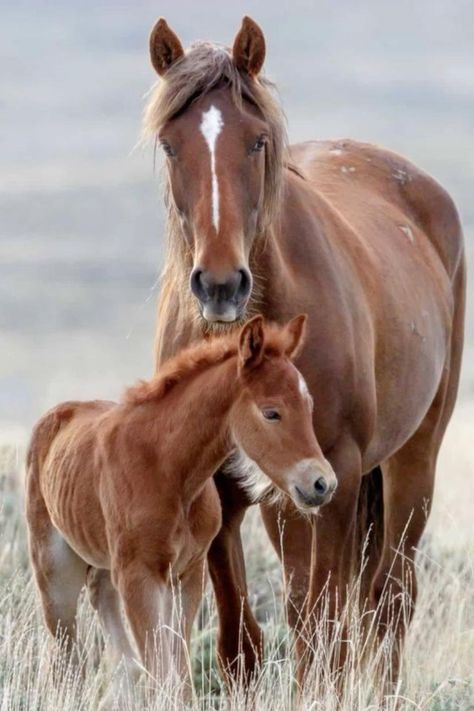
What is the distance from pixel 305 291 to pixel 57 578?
151cm

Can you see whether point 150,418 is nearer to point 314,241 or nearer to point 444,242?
point 314,241

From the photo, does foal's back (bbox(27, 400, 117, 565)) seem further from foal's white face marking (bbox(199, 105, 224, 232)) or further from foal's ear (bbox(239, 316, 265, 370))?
foal's white face marking (bbox(199, 105, 224, 232))

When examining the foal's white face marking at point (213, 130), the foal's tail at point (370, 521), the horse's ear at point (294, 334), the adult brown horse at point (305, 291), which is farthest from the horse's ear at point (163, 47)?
the foal's tail at point (370, 521)

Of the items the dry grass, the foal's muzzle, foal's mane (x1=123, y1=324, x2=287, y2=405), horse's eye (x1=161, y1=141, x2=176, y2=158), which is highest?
horse's eye (x1=161, y1=141, x2=176, y2=158)

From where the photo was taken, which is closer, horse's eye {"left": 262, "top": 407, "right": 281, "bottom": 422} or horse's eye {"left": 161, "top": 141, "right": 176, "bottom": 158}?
horse's eye {"left": 262, "top": 407, "right": 281, "bottom": 422}

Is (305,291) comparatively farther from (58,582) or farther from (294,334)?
(58,582)

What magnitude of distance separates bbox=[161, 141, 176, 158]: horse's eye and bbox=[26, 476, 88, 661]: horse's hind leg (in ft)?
5.14

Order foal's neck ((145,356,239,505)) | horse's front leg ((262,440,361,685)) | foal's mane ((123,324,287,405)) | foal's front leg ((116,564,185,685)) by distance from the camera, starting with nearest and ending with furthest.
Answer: foal's mane ((123,324,287,405)) < foal's front leg ((116,564,185,685)) < foal's neck ((145,356,239,505)) < horse's front leg ((262,440,361,685))

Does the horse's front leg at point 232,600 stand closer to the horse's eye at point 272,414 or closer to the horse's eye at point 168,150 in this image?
the horse's eye at point 272,414

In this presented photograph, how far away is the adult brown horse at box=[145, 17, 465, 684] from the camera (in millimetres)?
5656

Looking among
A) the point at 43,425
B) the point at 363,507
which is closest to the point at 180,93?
the point at 43,425

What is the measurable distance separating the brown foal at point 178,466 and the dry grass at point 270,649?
15.0 inches

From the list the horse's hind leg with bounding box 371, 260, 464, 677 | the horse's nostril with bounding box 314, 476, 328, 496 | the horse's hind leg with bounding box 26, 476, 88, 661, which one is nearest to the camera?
the horse's nostril with bounding box 314, 476, 328, 496

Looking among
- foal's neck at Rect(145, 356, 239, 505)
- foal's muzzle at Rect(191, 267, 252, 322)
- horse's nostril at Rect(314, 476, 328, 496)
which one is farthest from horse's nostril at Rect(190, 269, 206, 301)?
horse's nostril at Rect(314, 476, 328, 496)
